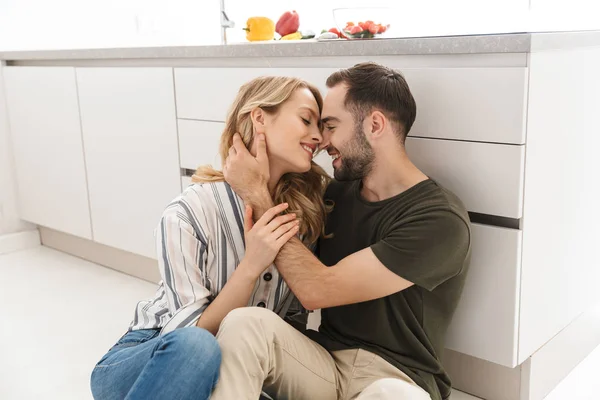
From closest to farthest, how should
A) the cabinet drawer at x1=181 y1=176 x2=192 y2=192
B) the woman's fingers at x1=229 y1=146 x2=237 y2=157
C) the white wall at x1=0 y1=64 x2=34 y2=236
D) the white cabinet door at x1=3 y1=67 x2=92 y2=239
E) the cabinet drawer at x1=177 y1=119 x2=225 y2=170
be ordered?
the woman's fingers at x1=229 y1=146 x2=237 y2=157 → the cabinet drawer at x1=177 y1=119 x2=225 y2=170 → the cabinet drawer at x1=181 y1=176 x2=192 y2=192 → the white cabinet door at x1=3 y1=67 x2=92 y2=239 → the white wall at x1=0 y1=64 x2=34 y2=236

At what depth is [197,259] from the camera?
156 cm

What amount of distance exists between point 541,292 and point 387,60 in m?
0.66

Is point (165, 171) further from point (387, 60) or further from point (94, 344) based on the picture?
point (387, 60)

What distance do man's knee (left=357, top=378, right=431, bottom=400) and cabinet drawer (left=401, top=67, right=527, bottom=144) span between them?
0.55 m

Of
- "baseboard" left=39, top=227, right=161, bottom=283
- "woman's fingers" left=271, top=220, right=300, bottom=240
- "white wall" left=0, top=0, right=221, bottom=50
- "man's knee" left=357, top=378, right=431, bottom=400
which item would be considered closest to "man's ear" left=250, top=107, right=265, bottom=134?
"woman's fingers" left=271, top=220, right=300, bottom=240

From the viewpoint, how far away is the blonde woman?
152 cm

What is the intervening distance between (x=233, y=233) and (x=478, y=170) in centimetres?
56

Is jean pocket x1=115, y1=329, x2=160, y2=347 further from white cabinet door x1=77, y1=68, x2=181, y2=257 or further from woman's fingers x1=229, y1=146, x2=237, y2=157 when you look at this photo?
white cabinet door x1=77, y1=68, x2=181, y2=257

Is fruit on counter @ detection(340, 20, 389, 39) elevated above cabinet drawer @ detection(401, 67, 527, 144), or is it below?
above

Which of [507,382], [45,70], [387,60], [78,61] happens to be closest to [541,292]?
[507,382]

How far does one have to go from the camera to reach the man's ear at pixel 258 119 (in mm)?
1606

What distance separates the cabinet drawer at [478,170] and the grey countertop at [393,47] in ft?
0.68

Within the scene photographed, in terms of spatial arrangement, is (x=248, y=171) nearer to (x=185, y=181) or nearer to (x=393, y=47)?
(x=393, y=47)

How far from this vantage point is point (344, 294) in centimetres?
149
